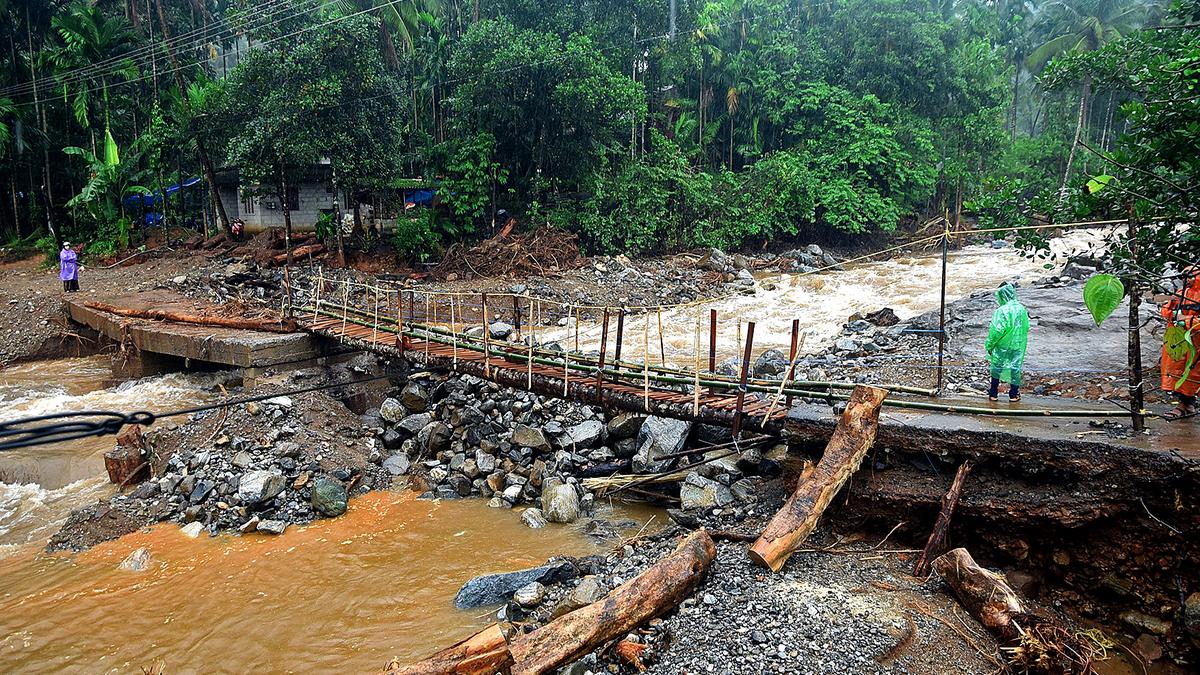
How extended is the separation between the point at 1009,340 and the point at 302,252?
62.9 ft

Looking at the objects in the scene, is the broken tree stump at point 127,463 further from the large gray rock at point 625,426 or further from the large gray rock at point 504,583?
the large gray rock at point 625,426

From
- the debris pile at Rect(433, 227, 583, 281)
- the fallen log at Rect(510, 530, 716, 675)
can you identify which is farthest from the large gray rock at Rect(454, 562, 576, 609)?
the debris pile at Rect(433, 227, 583, 281)

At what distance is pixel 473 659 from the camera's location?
163 inches

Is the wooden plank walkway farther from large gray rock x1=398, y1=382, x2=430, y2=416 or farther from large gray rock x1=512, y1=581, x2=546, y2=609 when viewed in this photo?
large gray rock x1=512, y1=581, x2=546, y2=609

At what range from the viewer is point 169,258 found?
22328 mm

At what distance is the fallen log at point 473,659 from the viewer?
413 cm

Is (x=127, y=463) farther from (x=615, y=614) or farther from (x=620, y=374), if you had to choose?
(x=615, y=614)

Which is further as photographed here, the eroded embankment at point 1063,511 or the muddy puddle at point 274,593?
the muddy puddle at point 274,593

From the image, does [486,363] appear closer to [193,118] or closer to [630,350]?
[630,350]

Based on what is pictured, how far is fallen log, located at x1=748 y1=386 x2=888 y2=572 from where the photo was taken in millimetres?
Answer: 5555

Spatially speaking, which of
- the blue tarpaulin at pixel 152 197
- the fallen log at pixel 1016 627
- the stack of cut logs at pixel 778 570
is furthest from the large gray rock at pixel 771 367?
the blue tarpaulin at pixel 152 197

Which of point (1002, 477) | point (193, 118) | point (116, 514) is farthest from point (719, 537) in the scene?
point (193, 118)

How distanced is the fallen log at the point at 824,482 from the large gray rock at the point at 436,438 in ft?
18.1

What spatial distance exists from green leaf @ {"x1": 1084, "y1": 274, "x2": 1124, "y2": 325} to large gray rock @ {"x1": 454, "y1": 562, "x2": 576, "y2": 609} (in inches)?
178
